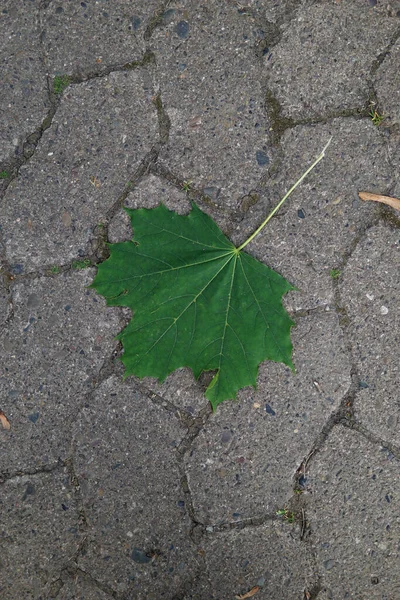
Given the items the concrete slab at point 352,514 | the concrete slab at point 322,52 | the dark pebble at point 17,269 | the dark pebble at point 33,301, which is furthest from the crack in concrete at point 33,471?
the concrete slab at point 322,52

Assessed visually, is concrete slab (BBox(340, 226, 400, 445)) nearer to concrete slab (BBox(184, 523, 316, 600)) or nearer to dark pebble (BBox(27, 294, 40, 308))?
concrete slab (BBox(184, 523, 316, 600))

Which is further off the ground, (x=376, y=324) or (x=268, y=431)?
(x=376, y=324)

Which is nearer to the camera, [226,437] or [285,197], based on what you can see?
[285,197]

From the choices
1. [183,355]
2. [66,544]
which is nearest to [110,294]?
[183,355]

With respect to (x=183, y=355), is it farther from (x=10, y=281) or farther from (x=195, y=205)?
(x=10, y=281)

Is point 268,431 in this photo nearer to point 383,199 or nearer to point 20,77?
point 383,199

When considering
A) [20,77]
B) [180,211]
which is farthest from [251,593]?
[20,77]
